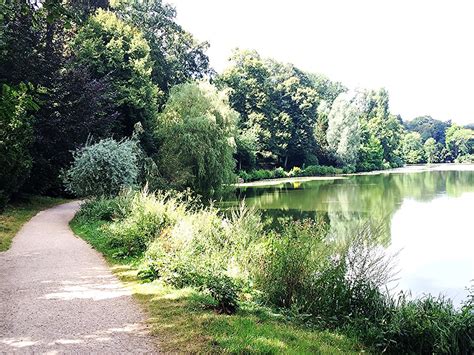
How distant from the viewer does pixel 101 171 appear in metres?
14.9

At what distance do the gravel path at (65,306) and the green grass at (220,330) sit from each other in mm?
228

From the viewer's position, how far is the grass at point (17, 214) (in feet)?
35.0

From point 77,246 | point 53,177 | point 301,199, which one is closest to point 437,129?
point 301,199

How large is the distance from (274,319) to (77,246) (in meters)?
Answer: 6.11

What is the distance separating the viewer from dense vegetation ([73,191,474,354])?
548cm

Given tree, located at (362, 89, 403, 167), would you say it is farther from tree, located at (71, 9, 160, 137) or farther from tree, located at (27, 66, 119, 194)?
tree, located at (27, 66, 119, 194)

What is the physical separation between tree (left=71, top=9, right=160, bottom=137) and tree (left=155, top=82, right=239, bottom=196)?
8.07 feet

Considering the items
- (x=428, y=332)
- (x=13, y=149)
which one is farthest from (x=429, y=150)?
(x=428, y=332)

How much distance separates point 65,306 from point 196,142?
1702 cm

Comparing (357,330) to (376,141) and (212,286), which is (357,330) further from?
(376,141)

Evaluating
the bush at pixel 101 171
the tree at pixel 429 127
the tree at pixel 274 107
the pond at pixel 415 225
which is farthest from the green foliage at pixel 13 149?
the tree at pixel 429 127

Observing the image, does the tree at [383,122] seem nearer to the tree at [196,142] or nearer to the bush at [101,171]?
the tree at [196,142]

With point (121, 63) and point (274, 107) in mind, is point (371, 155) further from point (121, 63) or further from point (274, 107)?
point (121, 63)

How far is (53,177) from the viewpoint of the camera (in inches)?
829
